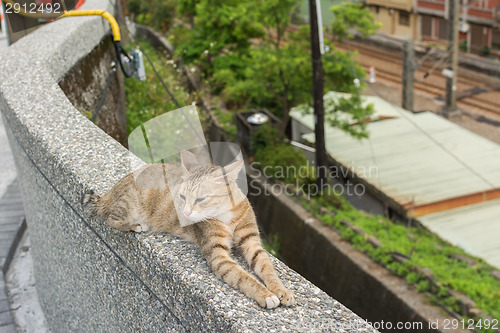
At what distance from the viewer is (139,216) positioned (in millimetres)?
3346

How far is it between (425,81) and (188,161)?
94.0 feet

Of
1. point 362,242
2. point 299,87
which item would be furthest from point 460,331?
point 299,87

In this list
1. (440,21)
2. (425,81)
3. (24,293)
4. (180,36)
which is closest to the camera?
(24,293)

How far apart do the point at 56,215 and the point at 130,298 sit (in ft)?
3.87

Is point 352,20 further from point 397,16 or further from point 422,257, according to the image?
point 397,16

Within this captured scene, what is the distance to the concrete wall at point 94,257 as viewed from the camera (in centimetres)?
262

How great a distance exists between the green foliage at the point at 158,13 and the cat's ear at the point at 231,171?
33686 millimetres

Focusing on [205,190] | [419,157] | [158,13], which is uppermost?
[205,190]

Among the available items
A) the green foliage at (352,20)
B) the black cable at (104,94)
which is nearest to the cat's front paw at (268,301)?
the black cable at (104,94)

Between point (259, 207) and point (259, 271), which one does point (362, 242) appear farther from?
point (259, 271)

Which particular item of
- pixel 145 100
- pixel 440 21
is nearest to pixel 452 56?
pixel 440 21

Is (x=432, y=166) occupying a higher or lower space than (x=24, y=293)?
lower

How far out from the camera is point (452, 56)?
2508cm

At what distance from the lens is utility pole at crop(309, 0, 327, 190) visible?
14.7 meters
